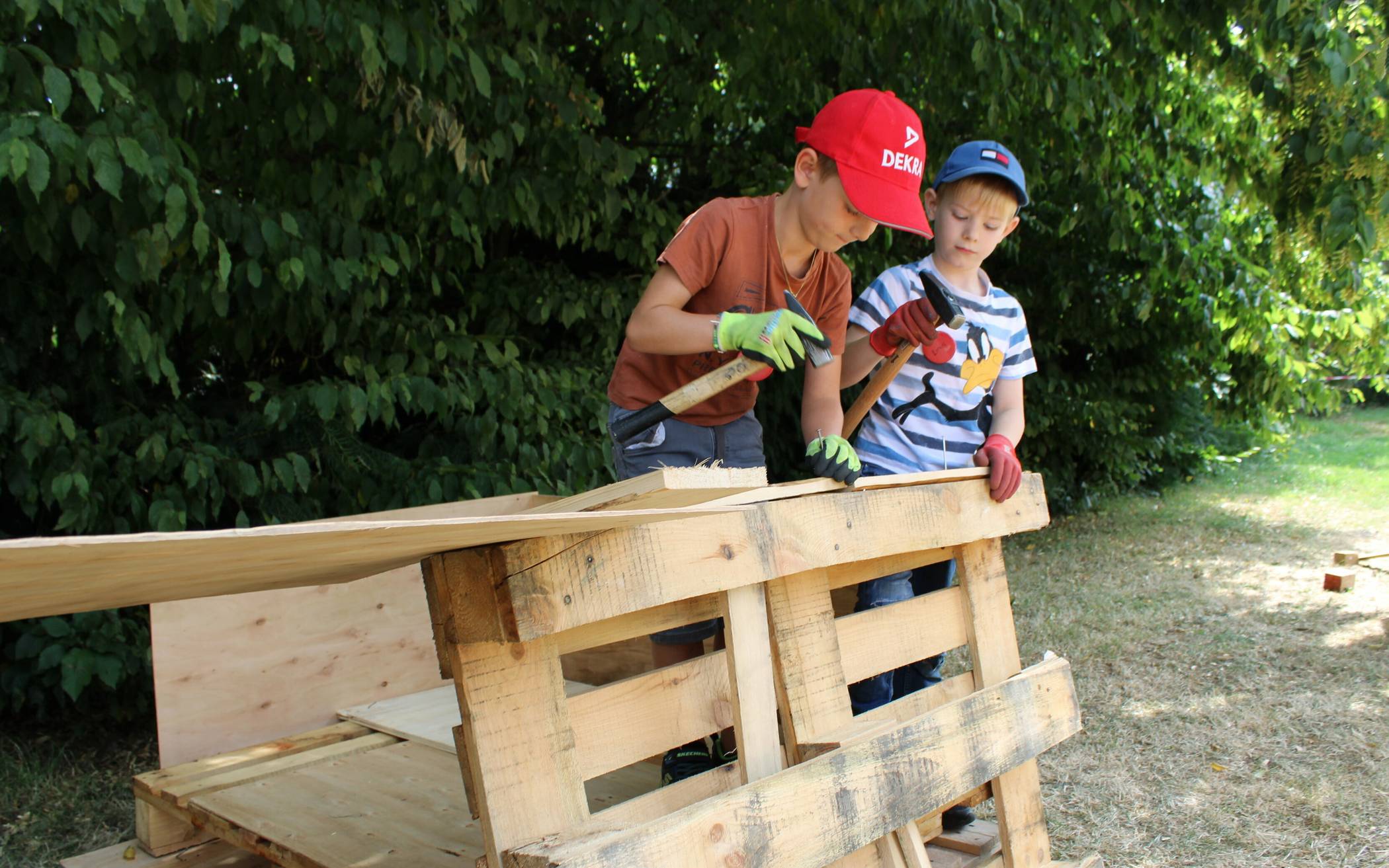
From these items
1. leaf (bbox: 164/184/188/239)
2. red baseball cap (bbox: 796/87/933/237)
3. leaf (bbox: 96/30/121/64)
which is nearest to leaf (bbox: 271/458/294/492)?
leaf (bbox: 164/184/188/239)

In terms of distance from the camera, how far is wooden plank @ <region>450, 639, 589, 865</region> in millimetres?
1310

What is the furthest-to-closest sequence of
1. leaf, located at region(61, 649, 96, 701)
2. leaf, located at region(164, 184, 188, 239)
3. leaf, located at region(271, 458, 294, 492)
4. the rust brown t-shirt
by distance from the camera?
leaf, located at region(271, 458, 294, 492) < leaf, located at region(61, 649, 96, 701) < leaf, located at region(164, 184, 188, 239) < the rust brown t-shirt

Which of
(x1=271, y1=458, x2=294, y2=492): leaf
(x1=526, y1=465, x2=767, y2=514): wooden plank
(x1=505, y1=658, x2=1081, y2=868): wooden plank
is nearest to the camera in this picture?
(x1=505, y1=658, x2=1081, y2=868): wooden plank

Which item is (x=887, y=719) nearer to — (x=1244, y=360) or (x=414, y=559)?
(x=414, y=559)

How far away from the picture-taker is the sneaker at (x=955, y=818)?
2271 mm

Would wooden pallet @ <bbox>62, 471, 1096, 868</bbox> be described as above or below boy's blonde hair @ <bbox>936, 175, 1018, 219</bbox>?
below

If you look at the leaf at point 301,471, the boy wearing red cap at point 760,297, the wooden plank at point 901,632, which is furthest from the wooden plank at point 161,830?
the wooden plank at point 901,632

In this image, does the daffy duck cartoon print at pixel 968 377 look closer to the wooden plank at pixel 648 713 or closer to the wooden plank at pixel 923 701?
the wooden plank at pixel 923 701

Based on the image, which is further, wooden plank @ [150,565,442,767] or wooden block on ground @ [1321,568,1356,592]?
wooden block on ground @ [1321,568,1356,592]

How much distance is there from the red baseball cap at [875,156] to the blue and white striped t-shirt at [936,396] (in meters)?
0.42

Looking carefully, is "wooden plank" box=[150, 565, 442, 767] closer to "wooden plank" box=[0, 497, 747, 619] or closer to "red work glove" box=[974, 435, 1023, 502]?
"wooden plank" box=[0, 497, 747, 619]

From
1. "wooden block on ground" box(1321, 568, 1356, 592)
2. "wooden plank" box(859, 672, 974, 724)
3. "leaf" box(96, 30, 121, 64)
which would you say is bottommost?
"wooden block on ground" box(1321, 568, 1356, 592)

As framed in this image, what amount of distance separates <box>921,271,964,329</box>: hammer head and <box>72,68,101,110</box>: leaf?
1963mm

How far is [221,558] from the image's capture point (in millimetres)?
1012
